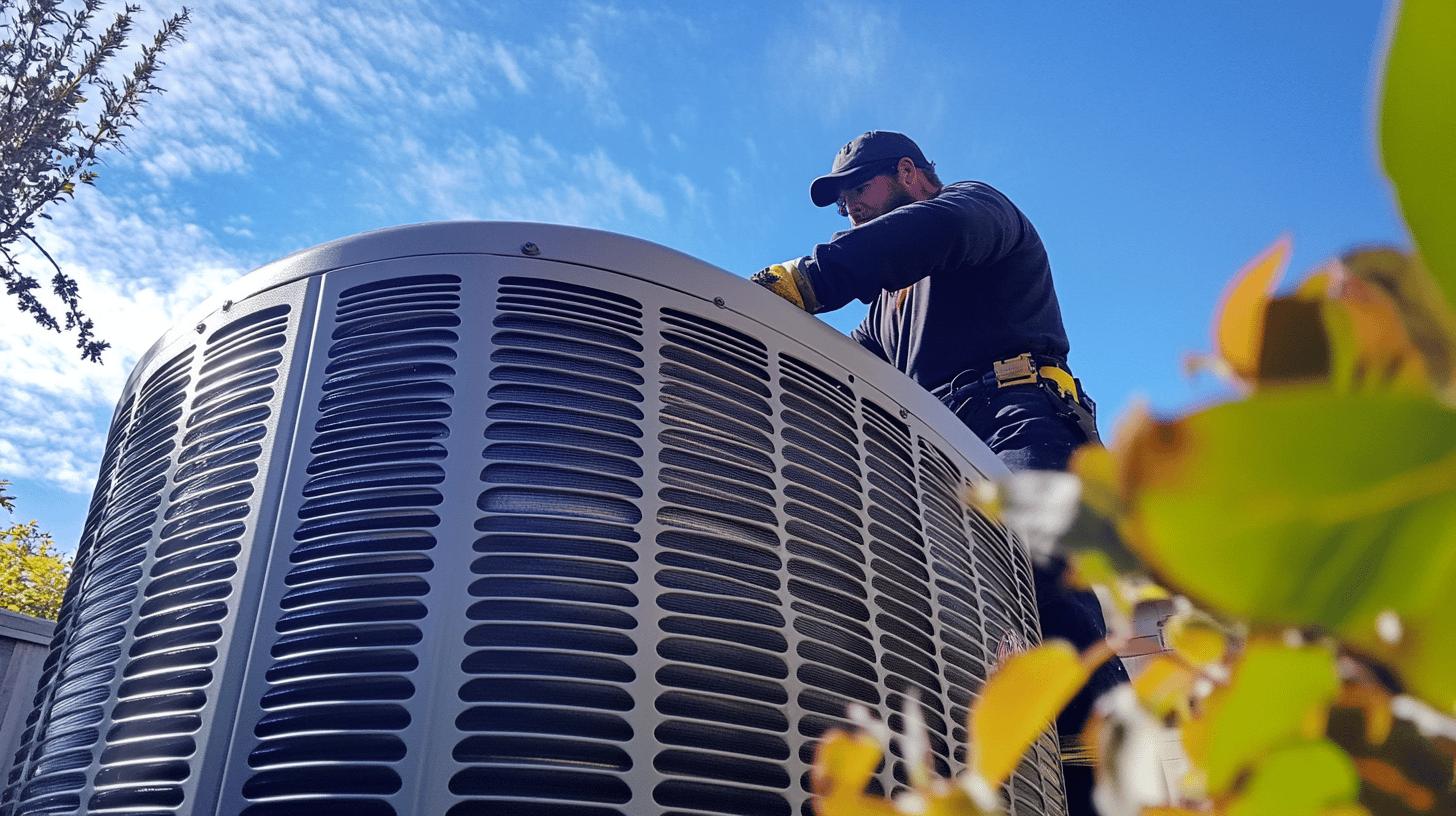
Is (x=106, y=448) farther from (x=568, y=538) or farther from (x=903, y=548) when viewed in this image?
(x=903, y=548)

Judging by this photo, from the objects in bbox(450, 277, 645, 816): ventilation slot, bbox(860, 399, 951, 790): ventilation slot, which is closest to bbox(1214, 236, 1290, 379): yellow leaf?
bbox(450, 277, 645, 816): ventilation slot

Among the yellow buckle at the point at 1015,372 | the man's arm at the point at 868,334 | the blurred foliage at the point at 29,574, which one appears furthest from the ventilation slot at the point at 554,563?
the blurred foliage at the point at 29,574

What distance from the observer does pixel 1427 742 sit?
0.67 feet

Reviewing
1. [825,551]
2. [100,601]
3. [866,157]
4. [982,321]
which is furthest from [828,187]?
[100,601]

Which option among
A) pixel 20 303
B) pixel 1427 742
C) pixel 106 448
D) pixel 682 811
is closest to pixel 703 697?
pixel 682 811

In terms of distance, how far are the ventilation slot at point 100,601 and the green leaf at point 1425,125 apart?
119cm

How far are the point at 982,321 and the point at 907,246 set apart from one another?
0.55m

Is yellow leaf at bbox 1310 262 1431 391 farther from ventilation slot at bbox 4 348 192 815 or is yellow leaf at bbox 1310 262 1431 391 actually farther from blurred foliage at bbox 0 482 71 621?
blurred foliage at bbox 0 482 71 621

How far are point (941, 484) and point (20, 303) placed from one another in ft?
17.1

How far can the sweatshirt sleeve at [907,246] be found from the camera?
1566 millimetres

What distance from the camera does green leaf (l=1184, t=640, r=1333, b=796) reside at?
0.53 feet

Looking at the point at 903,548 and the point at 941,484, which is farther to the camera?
the point at 941,484

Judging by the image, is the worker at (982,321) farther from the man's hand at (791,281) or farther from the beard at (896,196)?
the beard at (896,196)

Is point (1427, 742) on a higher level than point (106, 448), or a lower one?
lower
